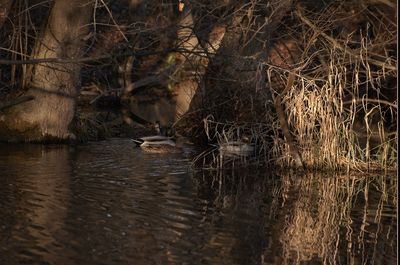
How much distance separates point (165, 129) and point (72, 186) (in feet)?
24.8

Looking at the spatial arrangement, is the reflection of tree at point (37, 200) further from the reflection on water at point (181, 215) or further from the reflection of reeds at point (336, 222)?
the reflection of reeds at point (336, 222)

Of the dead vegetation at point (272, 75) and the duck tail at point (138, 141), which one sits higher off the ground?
the dead vegetation at point (272, 75)

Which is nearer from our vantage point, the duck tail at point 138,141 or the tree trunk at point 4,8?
the tree trunk at point 4,8

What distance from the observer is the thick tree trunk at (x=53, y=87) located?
637 inches

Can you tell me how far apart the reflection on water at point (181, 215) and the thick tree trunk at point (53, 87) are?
235 cm

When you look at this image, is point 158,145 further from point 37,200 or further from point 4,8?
point 37,200

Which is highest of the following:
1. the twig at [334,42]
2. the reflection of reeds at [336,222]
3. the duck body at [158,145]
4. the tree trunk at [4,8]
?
the tree trunk at [4,8]

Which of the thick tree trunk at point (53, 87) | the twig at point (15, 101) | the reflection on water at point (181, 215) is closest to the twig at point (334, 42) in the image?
the reflection on water at point (181, 215)

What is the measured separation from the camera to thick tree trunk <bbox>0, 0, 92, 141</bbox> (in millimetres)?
16188

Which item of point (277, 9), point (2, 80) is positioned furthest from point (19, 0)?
point (277, 9)

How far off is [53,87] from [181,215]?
8010 mm

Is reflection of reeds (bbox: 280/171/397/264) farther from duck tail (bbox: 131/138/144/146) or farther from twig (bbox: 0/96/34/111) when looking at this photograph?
twig (bbox: 0/96/34/111)

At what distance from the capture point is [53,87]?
653 inches

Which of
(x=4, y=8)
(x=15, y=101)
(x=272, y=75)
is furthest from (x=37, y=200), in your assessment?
(x=272, y=75)
